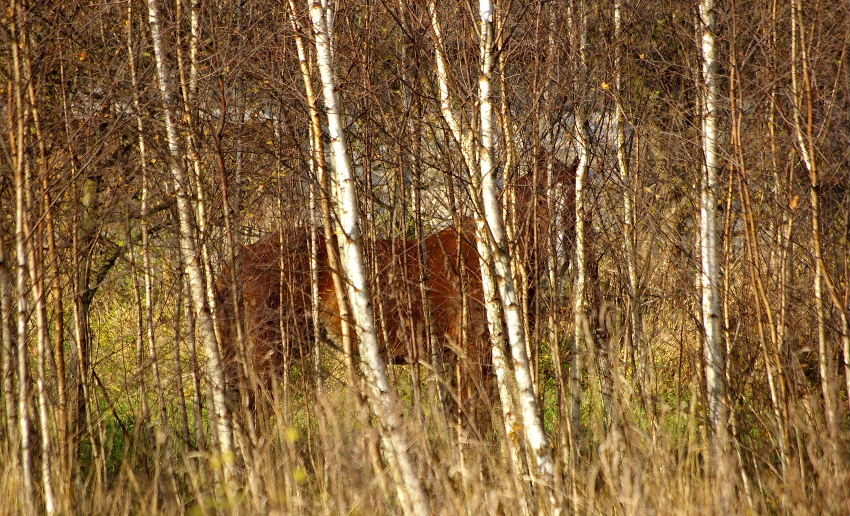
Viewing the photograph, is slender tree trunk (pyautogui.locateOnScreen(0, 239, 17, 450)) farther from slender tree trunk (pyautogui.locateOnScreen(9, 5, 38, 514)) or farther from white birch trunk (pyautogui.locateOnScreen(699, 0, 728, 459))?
white birch trunk (pyautogui.locateOnScreen(699, 0, 728, 459))

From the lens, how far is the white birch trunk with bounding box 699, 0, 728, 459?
470 centimetres

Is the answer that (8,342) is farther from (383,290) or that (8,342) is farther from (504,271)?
(504,271)

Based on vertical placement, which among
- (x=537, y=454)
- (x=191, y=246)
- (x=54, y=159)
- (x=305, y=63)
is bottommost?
(x=537, y=454)

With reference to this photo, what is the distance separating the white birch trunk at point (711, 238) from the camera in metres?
4.70

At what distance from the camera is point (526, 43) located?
5766 mm

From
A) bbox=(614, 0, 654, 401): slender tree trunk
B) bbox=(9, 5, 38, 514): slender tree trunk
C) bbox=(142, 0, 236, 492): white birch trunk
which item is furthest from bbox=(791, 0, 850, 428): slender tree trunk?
bbox=(9, 5, 38, 514): slender tree trunk

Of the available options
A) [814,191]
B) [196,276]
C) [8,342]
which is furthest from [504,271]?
[8,342]

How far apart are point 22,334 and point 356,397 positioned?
1673mm

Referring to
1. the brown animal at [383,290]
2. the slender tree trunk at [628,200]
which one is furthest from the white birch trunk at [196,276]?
the slender tree trunk at [628,200]

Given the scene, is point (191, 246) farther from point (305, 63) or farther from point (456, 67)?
point (456, 67)

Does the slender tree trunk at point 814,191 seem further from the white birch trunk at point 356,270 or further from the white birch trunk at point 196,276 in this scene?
the white birch trunk at point 196,276

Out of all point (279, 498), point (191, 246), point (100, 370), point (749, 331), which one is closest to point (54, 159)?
point (191, 246)

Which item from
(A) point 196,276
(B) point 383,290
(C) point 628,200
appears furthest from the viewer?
(C) point 628,200

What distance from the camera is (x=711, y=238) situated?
489 cm
